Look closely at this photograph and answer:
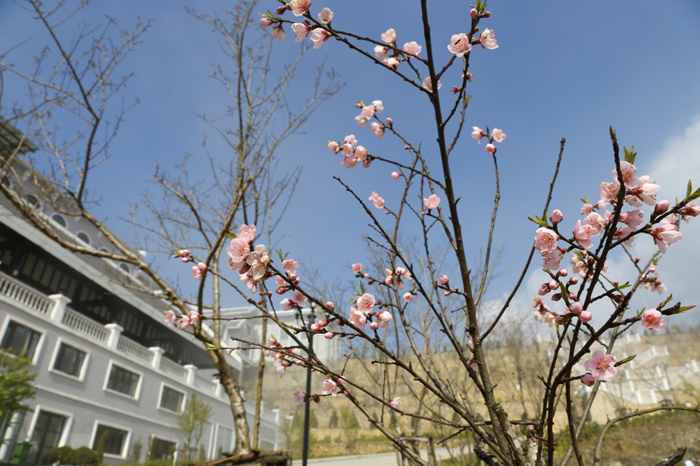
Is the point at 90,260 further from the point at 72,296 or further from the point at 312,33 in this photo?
the point at 312,33

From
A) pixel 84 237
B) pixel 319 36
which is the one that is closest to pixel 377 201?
pixel 319 36

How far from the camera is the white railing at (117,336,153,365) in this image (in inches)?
636

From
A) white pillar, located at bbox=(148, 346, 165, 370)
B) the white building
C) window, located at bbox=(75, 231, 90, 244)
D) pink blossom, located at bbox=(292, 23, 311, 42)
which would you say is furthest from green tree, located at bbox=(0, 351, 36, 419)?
pink blossom, located at bbox=(292, 23, 311, 42)

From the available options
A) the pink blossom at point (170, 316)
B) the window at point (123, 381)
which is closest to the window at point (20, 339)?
the window at point (123, 381)

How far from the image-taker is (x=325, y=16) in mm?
1508

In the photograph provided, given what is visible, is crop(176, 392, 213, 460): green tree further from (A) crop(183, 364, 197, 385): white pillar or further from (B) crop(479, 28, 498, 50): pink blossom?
(B) crop(479, 28, 498, 50): pink blossom

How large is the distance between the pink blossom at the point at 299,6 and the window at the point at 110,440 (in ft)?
57.1

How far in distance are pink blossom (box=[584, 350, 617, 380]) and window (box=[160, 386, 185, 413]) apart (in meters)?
21.0

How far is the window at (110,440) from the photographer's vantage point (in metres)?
13.8

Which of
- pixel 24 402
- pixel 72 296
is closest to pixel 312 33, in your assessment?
pixel 24 402

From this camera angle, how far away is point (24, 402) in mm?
11273

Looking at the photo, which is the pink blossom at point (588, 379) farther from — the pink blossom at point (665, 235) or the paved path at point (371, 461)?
the paved path at point (371, 461)

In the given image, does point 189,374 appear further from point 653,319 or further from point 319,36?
point 653,319

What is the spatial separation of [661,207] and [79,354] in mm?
17626
